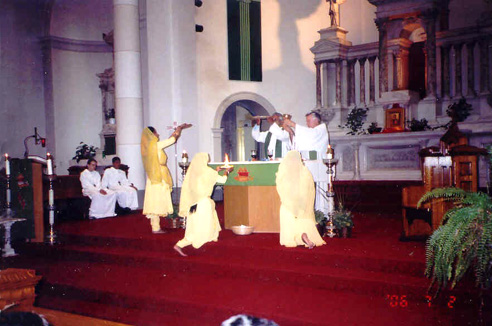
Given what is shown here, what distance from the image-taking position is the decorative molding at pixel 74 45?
15.6 metres

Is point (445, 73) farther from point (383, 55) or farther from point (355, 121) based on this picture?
point (355, 121)

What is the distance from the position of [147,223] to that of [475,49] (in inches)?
341

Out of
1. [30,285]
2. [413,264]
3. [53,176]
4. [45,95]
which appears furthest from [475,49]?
[45,95]

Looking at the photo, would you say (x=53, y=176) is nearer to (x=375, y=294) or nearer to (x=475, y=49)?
(x=375, y=294)

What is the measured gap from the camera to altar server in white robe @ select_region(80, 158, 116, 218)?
1022cm

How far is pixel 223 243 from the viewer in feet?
21.6

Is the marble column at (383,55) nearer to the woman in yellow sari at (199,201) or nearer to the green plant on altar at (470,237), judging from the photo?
the woman in yellow sari at (199,201)

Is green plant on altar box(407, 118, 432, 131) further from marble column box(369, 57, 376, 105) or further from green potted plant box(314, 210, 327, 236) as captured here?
green potted plant box(314, 210, 327, 236)

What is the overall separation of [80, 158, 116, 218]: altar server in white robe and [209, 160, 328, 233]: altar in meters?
3.83

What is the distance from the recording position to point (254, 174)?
7.39 metres

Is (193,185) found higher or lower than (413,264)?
higher

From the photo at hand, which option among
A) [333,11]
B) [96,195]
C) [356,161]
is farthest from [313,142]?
[333,11]

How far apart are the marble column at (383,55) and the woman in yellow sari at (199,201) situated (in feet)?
23.4

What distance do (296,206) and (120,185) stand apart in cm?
578
